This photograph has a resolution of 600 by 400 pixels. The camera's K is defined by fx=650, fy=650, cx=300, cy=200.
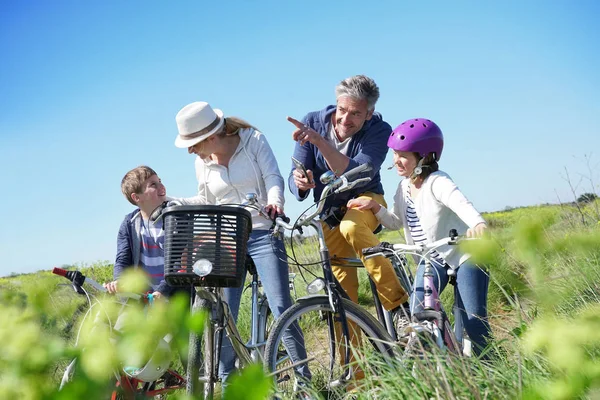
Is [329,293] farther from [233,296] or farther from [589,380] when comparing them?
[589,380]

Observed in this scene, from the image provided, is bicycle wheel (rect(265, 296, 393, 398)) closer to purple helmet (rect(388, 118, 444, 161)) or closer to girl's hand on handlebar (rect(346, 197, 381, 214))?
girl's hand on handlebar (rect(346, 197, 381, 214))

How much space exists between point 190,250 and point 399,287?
1.36 metres

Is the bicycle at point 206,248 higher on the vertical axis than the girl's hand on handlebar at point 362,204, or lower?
lower

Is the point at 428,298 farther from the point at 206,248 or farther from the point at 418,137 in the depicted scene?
the point at 206,248

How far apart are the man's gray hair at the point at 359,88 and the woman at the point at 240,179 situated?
0.56m

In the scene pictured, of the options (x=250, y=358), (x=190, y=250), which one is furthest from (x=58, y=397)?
(x=250, y=358)

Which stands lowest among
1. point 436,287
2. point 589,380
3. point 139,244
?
point 589,380

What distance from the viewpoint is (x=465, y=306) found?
3531mm

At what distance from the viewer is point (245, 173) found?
12.6 feet

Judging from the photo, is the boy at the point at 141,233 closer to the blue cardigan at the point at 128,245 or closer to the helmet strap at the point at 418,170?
the blue cardigan at the point at 128,245

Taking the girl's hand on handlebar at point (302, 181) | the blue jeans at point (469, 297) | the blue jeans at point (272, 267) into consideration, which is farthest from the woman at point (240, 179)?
the blue jeans at point (469, 297)

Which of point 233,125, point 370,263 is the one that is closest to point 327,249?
point 370,263

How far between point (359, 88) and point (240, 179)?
34.9 inches

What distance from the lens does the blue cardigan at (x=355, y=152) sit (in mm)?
3939
